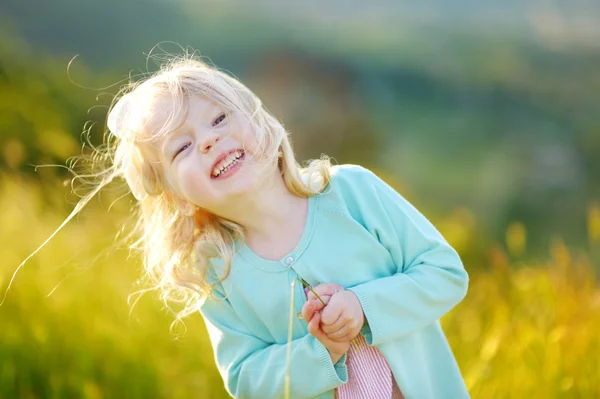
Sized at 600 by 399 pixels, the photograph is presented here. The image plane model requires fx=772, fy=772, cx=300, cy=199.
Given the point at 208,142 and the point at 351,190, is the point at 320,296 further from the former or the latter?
the point at 208,142

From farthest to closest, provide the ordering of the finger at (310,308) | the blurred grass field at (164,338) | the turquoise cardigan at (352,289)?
the blurred grass field at (164,338), the turquoise cardigan at (352,289), the finger at (310,308)

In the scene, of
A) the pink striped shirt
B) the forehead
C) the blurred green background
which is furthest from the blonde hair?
the blurred green background

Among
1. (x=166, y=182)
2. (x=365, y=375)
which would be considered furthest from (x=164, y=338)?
(x=365, y=375)

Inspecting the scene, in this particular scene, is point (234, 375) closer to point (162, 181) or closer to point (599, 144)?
point (162, 181)

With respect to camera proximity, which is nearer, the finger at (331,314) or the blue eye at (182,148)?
the finger at (331,314)

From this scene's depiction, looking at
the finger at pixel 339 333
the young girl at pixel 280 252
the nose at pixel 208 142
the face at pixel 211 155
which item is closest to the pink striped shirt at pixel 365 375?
→ the young girl at pixel 280 252

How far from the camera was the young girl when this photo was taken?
1954 mm

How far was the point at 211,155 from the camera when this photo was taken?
194 cm

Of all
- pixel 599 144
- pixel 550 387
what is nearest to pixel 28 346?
pixel 550 387

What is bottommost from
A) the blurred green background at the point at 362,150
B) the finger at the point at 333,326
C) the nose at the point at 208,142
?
the blurred green background at the point at 362,150

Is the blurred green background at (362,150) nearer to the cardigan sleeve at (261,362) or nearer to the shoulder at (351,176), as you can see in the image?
the cardigan sleeve at (261,362)

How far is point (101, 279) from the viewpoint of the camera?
3398mm

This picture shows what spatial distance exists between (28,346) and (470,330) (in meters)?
1.79

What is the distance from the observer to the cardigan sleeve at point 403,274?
195 cm
